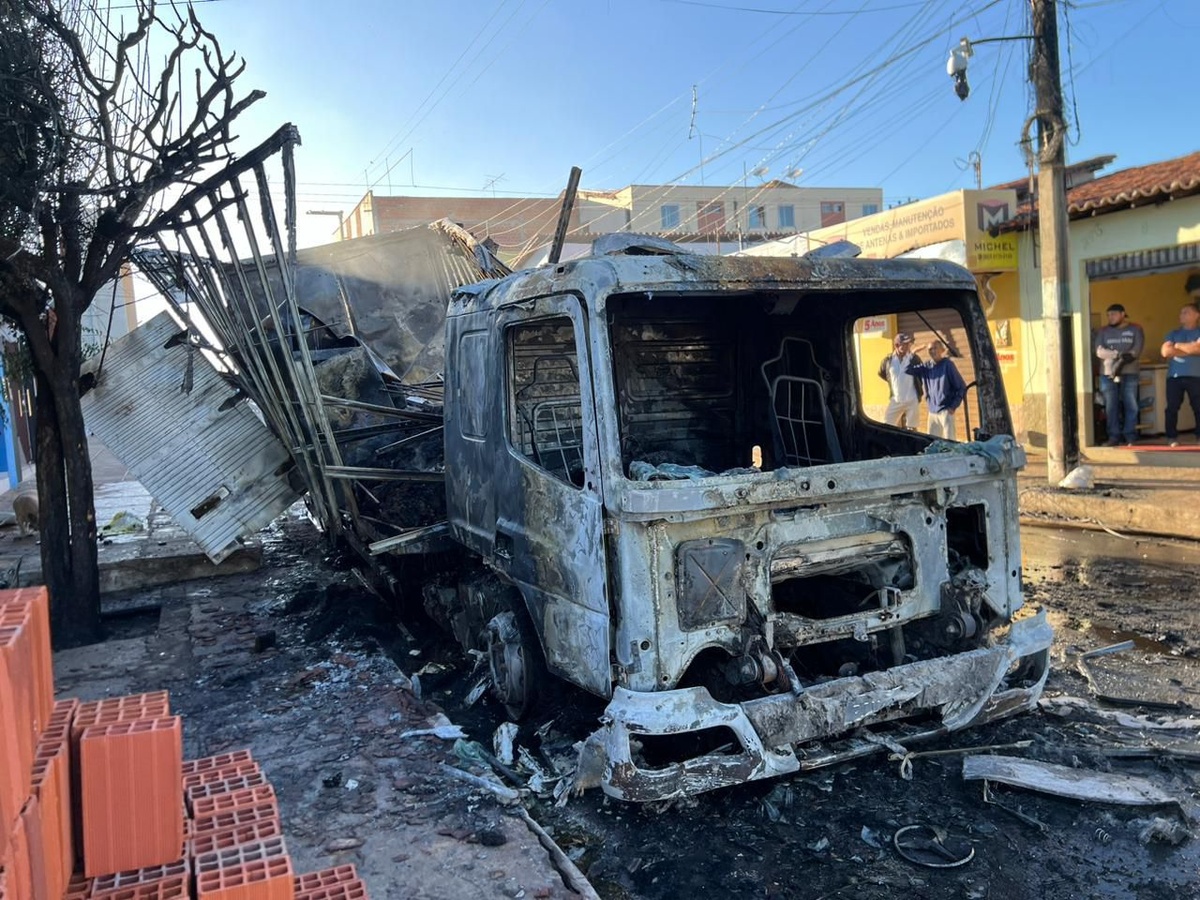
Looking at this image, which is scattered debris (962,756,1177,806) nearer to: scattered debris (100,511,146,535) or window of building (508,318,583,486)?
window of building (508,318,583,486)

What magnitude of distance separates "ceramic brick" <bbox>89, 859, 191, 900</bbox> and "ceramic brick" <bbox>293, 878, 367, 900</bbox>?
31 cm

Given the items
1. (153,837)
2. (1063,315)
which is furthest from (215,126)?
(1063,315)

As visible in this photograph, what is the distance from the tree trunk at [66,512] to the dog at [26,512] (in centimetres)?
482

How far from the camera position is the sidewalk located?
854 centimetres

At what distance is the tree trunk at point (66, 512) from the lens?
6340 millimetres

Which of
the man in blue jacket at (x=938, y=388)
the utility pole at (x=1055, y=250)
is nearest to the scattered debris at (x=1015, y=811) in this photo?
the man in blue jacket at (x=938, y=388)

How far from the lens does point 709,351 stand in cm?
527

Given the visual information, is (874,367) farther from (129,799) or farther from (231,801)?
(129,799)

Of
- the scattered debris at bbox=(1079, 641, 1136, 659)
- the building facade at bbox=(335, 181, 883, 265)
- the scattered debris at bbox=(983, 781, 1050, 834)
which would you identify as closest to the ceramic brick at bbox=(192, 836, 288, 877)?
the scattered debris at bbox=(983, 781, 1050, 834)

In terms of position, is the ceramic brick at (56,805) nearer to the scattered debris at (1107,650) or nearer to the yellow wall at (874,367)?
the scattered debris at (1107,650)

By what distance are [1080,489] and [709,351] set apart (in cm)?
656

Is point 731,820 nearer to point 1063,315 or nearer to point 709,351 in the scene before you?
point 709,351

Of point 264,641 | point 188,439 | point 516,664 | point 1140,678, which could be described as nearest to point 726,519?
point 516,664

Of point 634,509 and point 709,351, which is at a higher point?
point 709,351
